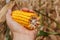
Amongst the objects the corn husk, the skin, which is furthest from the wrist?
the corn husk

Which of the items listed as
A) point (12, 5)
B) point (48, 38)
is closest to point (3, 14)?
point (12, 5)

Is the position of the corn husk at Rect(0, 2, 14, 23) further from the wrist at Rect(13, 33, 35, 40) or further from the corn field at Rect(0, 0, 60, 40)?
the wrist at Rect(13, 33, 35, 40)

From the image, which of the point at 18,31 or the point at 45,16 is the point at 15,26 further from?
the point at 45,16

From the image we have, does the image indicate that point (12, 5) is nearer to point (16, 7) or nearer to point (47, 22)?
point (16, 7)

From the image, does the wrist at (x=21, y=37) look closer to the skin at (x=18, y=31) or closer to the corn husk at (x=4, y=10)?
the skin at (x=18, y=31)

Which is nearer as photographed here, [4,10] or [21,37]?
[21,37]

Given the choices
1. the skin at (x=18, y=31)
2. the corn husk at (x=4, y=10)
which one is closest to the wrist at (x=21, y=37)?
the skin at (x=18, y=31)

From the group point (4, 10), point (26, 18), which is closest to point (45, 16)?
point (26, 18)
